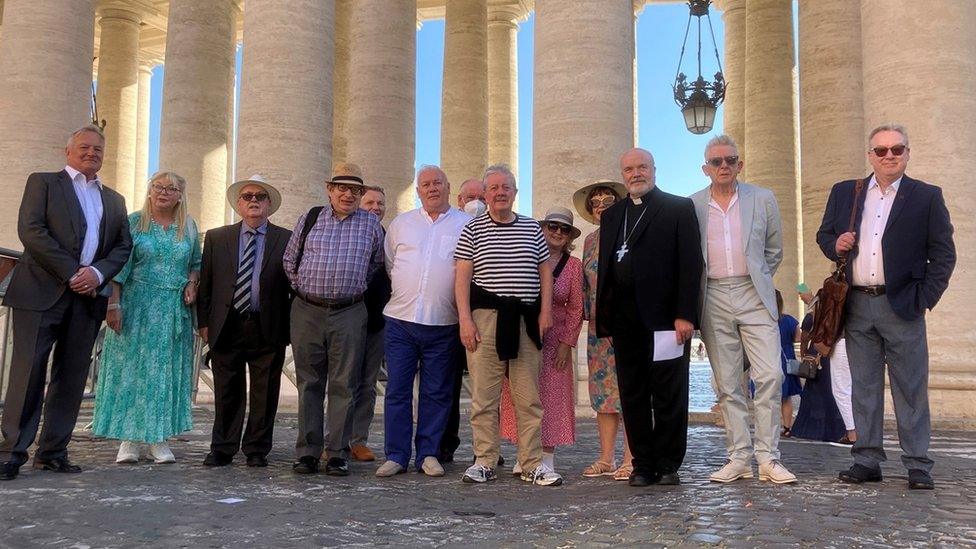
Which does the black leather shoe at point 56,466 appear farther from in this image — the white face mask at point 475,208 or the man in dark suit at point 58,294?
the white face mask at point 475,208

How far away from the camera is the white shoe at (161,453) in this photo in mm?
7723

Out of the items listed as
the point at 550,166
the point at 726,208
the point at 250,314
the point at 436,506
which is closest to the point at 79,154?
the point at 250,314

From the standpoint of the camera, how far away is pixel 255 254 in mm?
8039

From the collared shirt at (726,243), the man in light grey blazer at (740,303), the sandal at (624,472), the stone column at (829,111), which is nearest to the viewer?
the man in light grey blazer at (740,303)

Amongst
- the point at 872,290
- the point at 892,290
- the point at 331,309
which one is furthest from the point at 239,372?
A: the point at 892,290

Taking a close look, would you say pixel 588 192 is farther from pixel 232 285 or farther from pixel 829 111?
pixel 829 111

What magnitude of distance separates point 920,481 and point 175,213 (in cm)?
642

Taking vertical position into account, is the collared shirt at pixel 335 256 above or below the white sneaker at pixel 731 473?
above

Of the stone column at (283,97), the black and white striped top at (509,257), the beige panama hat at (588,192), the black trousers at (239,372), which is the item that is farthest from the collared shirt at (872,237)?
the stone column at (283,97)

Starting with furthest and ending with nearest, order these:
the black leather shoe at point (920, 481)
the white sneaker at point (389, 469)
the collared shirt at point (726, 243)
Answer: the white sneaker at point (389, 469) → the collared shirt at point (726, 243) → the black leather shoe at point (920, 481)

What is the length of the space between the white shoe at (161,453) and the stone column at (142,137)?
88.5 ft

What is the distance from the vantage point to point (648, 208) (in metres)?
6.76

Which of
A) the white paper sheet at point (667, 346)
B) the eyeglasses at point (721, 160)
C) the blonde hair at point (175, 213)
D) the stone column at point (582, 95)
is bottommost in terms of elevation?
the white paper sheet at point (667, 346)

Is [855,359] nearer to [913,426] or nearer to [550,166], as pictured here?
[913,426]
